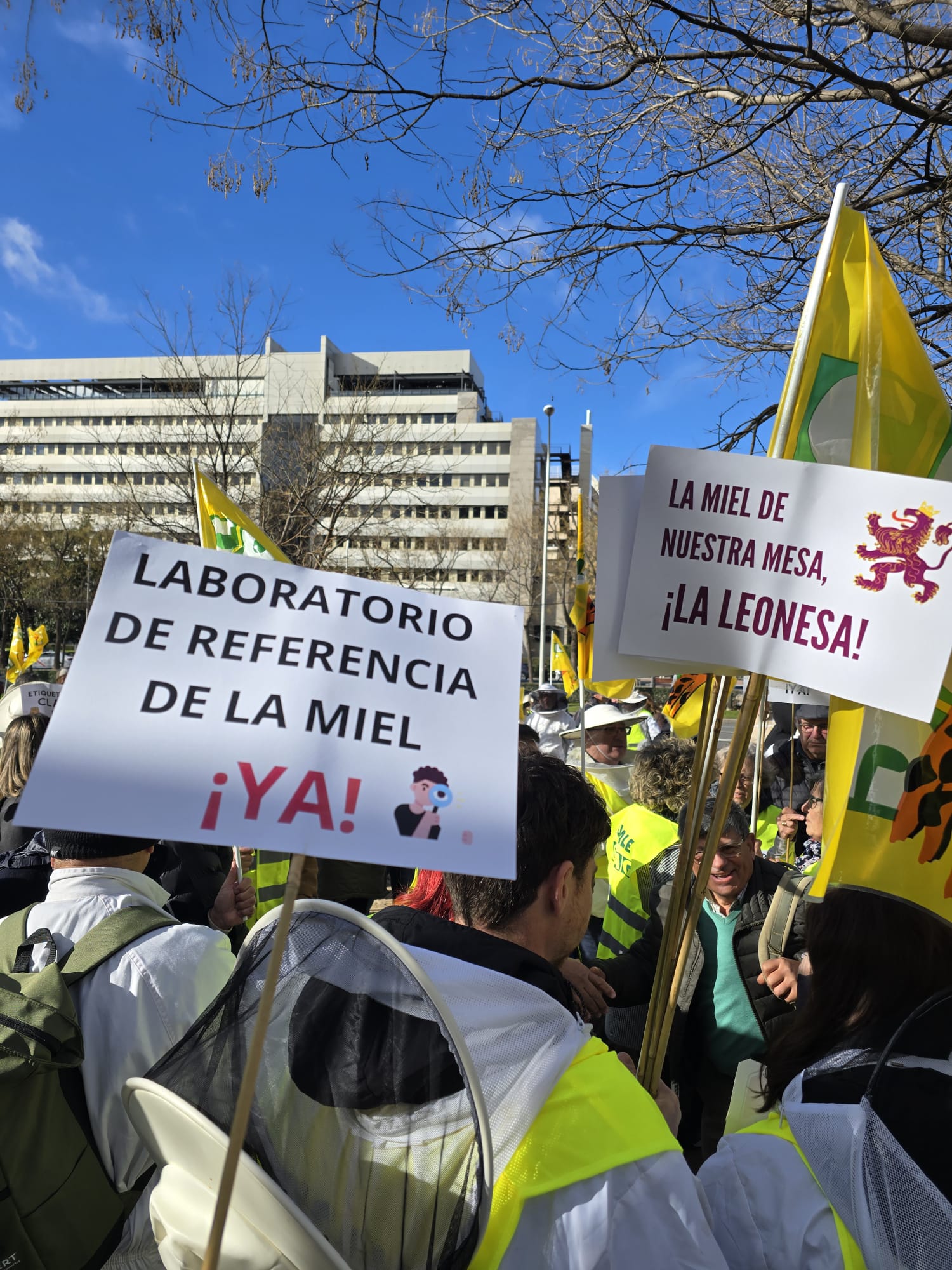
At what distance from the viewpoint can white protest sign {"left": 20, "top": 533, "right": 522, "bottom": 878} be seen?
1.20 metres

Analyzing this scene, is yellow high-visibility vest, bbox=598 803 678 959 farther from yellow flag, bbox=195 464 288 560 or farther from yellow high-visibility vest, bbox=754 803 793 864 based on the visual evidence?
yellow flag, bbox=195 464 288 560

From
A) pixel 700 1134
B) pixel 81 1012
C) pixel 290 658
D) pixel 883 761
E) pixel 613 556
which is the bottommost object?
pixel 700 1134

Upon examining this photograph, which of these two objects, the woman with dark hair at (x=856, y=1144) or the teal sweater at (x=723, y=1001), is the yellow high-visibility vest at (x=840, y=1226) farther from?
the teal sweater at (x=723, y=1001)

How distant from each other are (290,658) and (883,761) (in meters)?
1.32

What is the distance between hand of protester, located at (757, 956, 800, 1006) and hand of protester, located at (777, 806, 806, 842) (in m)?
1.82

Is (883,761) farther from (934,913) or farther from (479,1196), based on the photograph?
(479,1196)

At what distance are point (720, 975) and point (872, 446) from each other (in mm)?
1789

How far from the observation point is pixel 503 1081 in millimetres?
1285

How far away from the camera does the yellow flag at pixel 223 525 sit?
367 centimetres

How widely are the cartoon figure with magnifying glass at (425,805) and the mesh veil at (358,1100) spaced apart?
0.54ft

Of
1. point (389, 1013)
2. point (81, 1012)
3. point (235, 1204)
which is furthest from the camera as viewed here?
point (81, 1012)

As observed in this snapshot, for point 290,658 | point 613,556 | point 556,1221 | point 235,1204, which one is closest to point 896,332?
point 613,556

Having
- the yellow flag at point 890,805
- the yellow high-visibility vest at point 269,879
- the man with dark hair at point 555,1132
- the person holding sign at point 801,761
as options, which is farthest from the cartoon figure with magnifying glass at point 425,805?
the person holding sign at point 801,761

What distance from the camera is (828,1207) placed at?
1307mm
